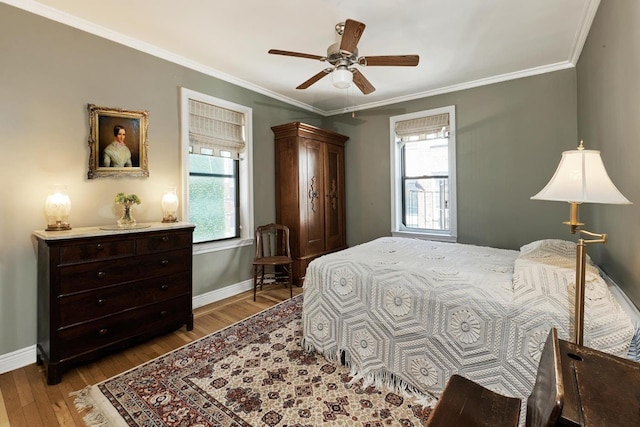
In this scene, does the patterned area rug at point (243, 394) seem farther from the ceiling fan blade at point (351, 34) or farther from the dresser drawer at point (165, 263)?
the ceiling fan blade at point (351, 34)

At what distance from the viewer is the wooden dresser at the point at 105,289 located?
78.4 inches

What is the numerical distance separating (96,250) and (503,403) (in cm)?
260

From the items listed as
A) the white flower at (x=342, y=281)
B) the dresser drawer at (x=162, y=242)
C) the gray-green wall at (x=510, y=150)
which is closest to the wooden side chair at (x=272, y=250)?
the dresser drawer at (x=162, y=242)

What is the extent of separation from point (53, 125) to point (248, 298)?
2.47 m

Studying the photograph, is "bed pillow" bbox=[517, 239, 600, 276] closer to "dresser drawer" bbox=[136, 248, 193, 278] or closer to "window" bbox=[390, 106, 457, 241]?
"window" bbox=[390, 106, 457, 241]

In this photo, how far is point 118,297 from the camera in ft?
A: 7.45

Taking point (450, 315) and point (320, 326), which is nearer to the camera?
point (450, 315)

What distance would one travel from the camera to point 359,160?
475cm

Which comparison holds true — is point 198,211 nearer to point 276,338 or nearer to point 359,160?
point 276,338

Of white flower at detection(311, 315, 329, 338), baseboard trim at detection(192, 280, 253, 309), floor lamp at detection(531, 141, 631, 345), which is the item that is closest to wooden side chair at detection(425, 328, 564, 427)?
floor lamp at detection(531, 141, 631, 345)

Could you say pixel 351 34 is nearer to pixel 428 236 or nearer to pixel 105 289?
pixel 105 289

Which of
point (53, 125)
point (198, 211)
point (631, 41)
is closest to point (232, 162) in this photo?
point (198, 211)

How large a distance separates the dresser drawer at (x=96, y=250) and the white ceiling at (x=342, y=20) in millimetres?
1814

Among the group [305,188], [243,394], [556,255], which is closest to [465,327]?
[556,255]
